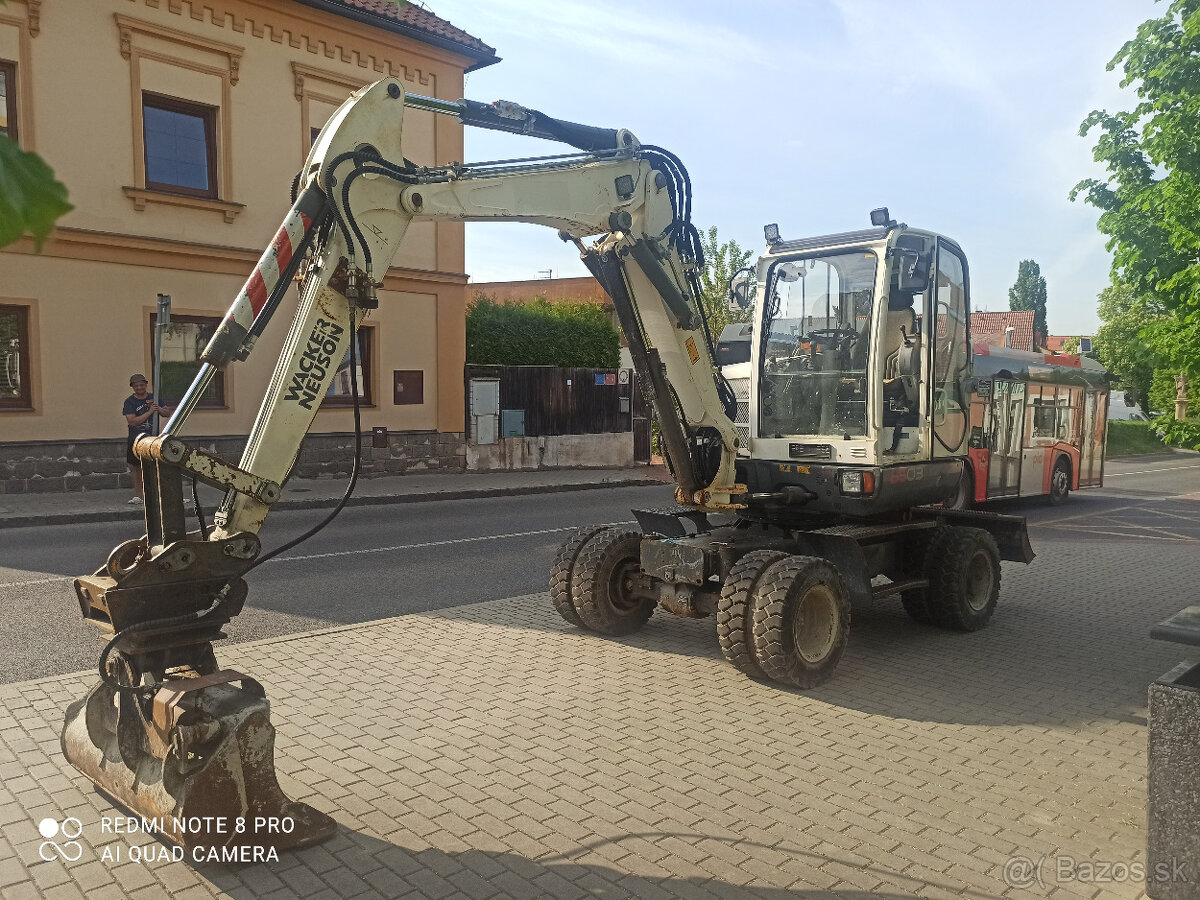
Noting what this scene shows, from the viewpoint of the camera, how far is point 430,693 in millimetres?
5672

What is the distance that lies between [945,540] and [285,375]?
17.3 ft

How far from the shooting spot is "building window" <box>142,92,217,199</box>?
15.5m

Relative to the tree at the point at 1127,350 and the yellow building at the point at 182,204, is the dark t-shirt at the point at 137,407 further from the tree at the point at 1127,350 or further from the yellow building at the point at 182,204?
the tree at the point at 1127,350

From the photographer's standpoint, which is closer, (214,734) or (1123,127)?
(214,734)

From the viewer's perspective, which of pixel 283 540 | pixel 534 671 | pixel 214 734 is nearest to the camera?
pixel 214 734

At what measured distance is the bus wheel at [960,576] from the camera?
23.7 ft

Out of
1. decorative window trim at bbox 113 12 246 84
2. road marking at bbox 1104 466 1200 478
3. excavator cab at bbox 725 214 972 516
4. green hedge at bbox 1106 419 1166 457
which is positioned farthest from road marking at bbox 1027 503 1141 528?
green hedge at bbox 1106 419 1166 457

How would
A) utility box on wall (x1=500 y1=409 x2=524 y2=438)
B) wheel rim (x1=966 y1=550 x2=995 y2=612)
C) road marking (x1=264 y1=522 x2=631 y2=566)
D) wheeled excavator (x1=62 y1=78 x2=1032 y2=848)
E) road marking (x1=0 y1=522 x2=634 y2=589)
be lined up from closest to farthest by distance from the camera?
wheeled excavator (x1=62 y1=78 x2=1032 y2=848)
wheel rim (x1=966 y1=550 x2=995 y2=612)
road marking (x1=0 y1=522 x2=634 y2=589)
road marking (x1=264 y1=522 x2=631 y2=566)
utility box on wall (x1=500 y1=409 x2=524 y2=438)

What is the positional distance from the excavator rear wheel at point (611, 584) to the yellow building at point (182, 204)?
7791 mm

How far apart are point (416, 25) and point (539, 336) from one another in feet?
23.8

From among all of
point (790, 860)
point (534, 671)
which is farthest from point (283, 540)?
point (790, 860)

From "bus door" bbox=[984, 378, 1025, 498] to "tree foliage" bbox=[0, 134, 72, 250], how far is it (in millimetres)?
15612

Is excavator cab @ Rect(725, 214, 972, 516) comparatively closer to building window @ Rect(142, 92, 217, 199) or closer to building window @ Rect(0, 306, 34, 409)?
building window @ Rect(0, 306, 34, 409)

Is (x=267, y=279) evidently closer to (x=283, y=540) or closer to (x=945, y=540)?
(x=945, y=540)
